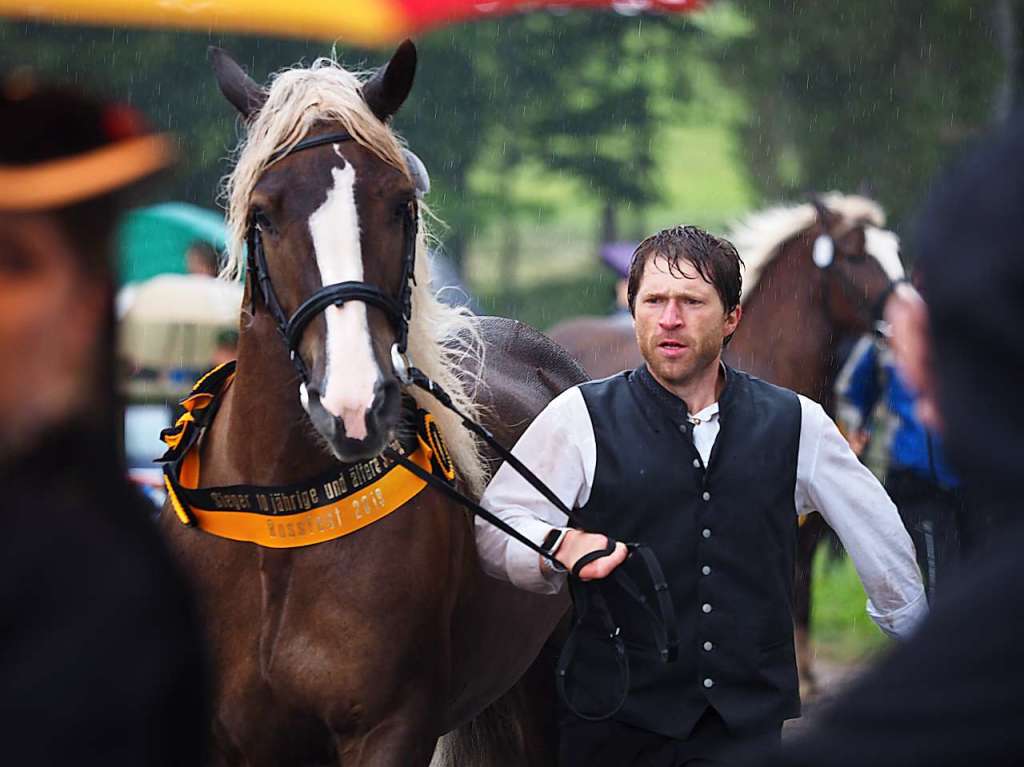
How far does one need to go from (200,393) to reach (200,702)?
2.65 m

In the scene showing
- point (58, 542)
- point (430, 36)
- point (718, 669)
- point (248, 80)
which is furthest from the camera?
point (430, 36)

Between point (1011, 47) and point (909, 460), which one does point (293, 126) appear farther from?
point (1011, 47)

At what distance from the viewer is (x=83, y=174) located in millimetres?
1472

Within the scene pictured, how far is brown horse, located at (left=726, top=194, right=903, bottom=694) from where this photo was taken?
7.53 m

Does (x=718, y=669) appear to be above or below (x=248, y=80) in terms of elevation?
below

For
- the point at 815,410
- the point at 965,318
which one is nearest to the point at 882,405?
the point at 815,410

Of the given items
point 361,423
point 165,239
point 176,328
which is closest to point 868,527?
point 361,423

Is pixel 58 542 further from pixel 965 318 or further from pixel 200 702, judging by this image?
pixel 965 318

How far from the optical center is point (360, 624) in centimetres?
369

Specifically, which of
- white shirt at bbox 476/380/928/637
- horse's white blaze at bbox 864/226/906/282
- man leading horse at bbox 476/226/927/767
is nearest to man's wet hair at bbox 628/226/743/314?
man leading horse at bbox 476/226/927/767

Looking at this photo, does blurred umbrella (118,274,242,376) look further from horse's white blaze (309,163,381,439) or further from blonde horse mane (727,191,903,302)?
horse's white blaze (309,163,381,439)

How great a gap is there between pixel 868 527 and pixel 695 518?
392mm

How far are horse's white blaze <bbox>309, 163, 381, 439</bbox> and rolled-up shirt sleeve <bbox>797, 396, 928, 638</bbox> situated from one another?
1.03 m

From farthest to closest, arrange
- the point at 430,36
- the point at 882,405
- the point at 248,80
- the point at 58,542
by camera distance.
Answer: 1. the point at 430,36
2. the point at 882,405
3. the point at 248,80
4. the point at 58,542
